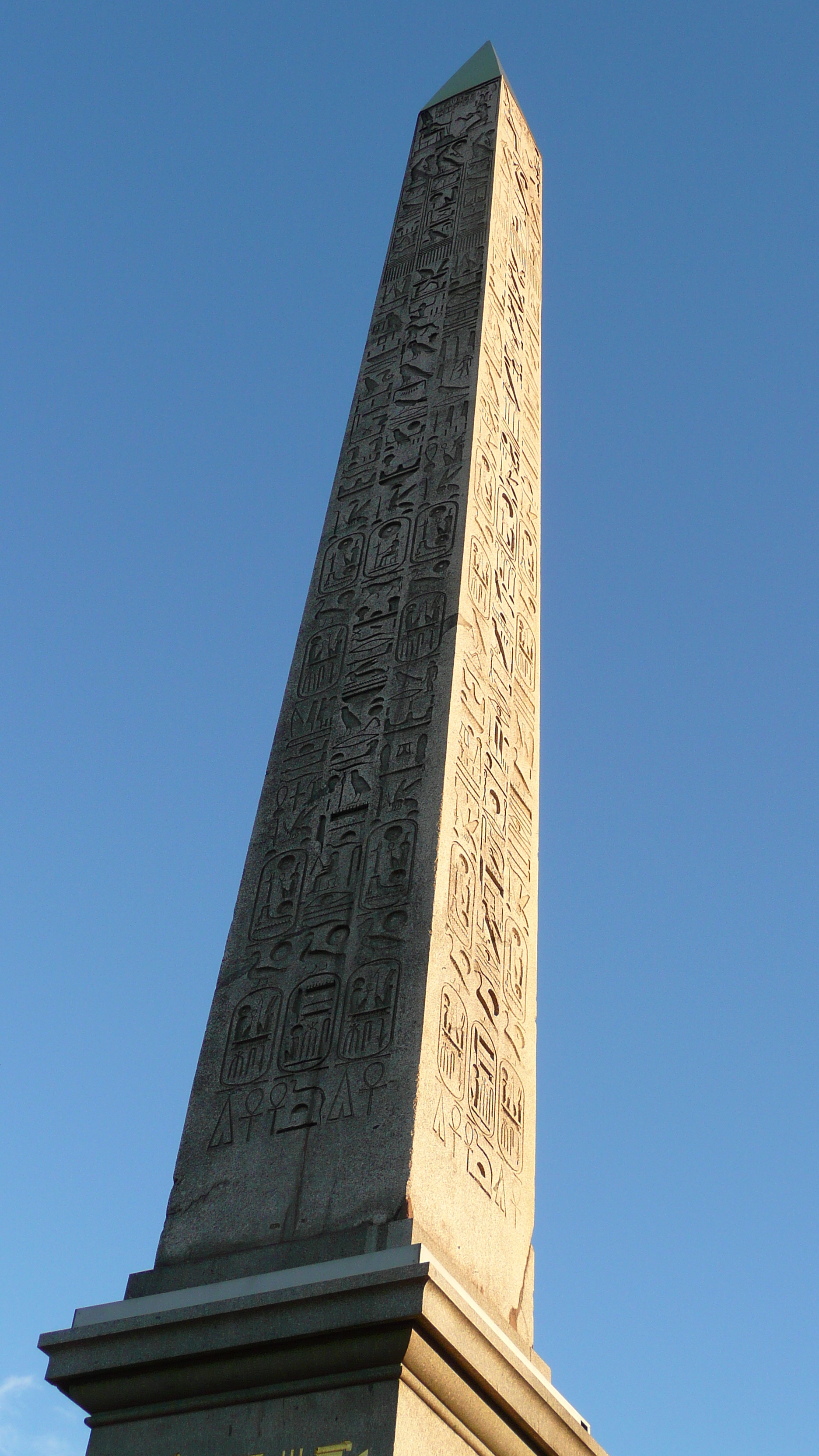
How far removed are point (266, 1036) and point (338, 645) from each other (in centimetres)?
176

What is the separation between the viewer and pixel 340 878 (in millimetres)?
5578

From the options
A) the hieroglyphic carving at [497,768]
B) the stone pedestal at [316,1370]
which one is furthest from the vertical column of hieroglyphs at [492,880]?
the stone pedestal at [316,1370]

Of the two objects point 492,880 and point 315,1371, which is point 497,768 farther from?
point 315,1371

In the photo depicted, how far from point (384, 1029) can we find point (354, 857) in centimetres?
76

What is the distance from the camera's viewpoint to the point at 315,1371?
169 inches

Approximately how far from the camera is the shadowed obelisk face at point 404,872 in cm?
491

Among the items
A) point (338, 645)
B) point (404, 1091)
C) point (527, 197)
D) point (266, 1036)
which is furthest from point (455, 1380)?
point (527, 197)

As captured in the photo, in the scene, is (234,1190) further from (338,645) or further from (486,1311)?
(338,645)

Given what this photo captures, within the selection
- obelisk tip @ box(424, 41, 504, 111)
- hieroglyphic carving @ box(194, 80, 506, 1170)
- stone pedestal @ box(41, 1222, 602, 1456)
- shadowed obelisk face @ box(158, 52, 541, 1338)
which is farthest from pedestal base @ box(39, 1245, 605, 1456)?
obelisk tip @ box(424, 41, 504, 111)

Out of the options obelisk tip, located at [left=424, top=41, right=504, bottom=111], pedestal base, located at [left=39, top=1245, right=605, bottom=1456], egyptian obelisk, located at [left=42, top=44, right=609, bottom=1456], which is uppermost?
obelisk tip, located at [left=424, top=41, right=504, bottom=111]

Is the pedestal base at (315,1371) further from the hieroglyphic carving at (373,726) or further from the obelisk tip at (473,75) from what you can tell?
the obelisk tip at (473,75)

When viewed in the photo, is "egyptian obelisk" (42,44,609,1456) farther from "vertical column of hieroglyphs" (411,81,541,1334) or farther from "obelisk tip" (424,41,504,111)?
"obelisk tip" (424,41,504,111)

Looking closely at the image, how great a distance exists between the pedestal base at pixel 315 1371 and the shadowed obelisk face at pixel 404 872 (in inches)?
12.4

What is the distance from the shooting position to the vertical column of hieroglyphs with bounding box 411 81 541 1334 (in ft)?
16.4
